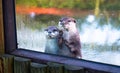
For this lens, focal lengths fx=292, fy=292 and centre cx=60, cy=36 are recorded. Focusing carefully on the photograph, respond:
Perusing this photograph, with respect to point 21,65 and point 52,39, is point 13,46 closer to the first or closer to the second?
point 21,65

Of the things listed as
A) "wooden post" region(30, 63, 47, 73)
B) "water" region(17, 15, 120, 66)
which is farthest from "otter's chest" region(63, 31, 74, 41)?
"wooden post" region(30, 63, 47, 73)

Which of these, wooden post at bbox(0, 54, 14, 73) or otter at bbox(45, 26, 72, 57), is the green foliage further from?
wooden post at bbox(0, 54, 14, 73)

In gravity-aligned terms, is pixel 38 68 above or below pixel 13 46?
below

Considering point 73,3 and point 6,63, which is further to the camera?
point 6,63

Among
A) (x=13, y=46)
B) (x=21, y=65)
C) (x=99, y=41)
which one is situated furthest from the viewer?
(x=13, y=46)

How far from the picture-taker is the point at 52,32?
6.91ft

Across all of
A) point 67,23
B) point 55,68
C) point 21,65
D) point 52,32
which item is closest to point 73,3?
point 67,23

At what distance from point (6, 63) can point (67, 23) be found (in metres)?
0.61

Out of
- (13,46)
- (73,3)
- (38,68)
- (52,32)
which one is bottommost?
(38,68)

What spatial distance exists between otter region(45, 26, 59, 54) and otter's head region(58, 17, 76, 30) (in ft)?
0.16

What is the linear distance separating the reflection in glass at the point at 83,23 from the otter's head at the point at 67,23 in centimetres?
3

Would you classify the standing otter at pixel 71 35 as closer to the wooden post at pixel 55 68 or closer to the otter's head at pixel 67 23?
the otter's head at pixel 67 23

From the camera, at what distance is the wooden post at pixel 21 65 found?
2150 millimetres

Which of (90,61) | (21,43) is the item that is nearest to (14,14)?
(21,43)
